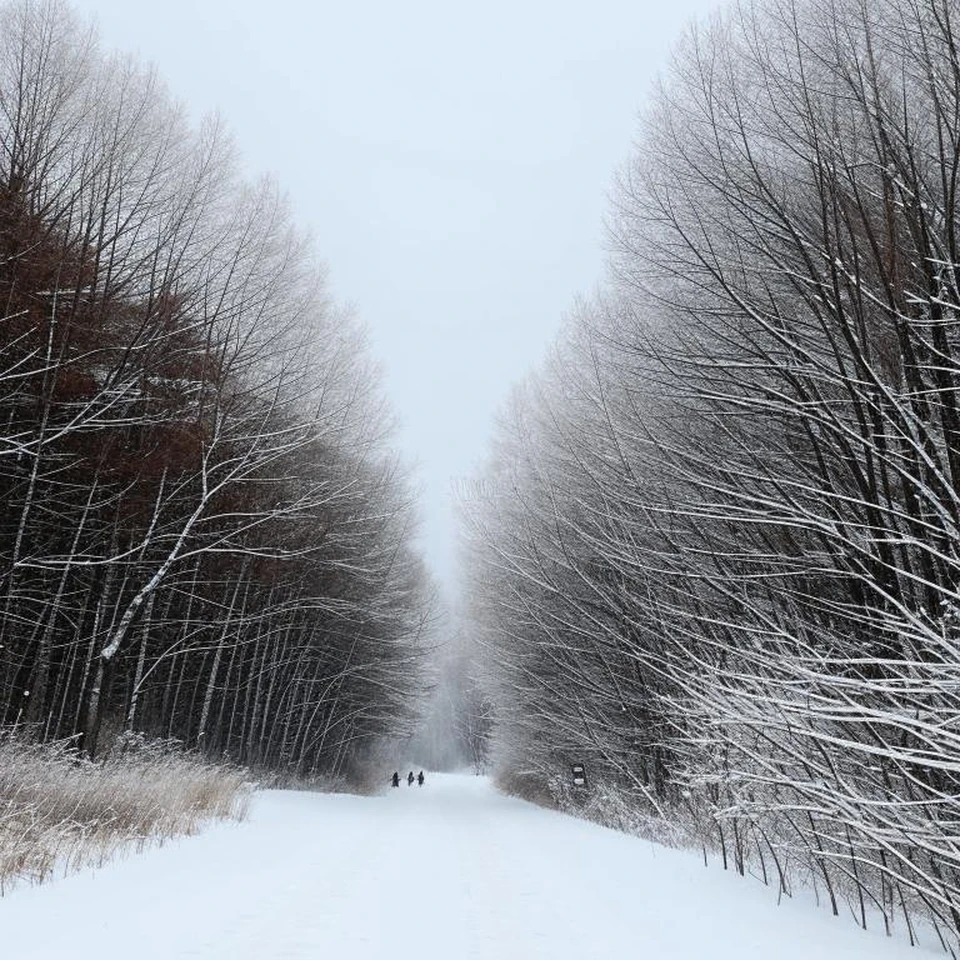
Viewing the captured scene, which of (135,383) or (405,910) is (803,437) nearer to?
(405,910)

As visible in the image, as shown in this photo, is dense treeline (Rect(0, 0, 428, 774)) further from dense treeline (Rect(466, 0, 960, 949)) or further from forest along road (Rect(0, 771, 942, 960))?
dense treeline (Rect(466, 0, 960, 949))

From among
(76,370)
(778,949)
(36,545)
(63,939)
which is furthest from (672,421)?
(36,545)

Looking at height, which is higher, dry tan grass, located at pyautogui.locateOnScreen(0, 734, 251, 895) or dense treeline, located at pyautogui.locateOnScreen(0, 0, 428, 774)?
dense treeline, located at pyautogui.locateOnScreen(0, 0, 428, 774)

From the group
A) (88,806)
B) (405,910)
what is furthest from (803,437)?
(88,806)

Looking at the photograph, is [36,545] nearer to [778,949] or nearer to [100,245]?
[100,245]

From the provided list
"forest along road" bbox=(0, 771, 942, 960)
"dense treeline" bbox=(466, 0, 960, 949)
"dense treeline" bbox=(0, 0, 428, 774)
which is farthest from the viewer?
"dense treeline" bbox=(0, 0, 428, 774)

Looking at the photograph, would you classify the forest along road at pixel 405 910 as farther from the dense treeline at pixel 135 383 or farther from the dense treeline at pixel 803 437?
the dense treeline at pixel 135 383

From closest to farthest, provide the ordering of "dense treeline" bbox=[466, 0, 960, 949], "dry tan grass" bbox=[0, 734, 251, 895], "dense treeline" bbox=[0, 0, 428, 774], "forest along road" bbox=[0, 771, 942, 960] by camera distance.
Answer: "dense treeline" bbox=[466, 0, 960, 949] < "forest along road" bbox=[0, 771, 942, 960] < "dry tan grass" bbox=[0, 734, 251, 895] < "dense treeline" bbox=[0, 0, 428, 774]

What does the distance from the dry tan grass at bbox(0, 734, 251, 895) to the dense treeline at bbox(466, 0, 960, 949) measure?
3.80 meters

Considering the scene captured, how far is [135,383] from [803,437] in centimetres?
712

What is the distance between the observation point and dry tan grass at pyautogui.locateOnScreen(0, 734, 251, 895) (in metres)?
4.42

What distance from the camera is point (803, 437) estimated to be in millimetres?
5008

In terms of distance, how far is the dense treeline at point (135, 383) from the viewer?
24.2 feet

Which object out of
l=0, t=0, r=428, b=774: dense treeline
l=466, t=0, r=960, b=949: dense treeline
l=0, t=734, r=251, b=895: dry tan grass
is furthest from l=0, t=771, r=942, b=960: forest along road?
l=0, t=0, r=428, b=774: dense treeline
